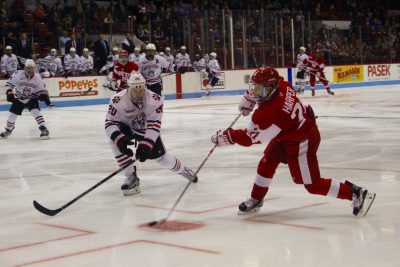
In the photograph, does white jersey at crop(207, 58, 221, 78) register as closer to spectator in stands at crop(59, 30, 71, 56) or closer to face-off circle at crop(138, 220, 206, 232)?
spectator in stands at crop(59, 30, 71, 56)

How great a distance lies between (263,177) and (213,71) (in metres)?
16.0

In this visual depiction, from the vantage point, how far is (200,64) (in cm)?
2070

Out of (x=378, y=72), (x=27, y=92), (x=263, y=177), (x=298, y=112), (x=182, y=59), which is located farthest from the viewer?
(x=378, y=72)

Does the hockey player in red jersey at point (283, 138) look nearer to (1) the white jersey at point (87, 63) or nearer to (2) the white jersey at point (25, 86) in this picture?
(2) the white jersey at point (25, 86)

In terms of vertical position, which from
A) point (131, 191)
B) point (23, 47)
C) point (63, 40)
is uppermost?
point (63, 40)

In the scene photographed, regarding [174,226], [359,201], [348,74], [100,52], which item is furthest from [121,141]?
[348,74]

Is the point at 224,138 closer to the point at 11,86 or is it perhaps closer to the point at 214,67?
the point at 11,86

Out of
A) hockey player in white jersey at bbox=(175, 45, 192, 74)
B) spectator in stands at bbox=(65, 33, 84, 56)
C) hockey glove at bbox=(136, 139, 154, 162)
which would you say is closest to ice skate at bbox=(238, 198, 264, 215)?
hockey glove at bbox=(136, 139, 154, 162)

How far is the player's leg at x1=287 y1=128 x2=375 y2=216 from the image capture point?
14.8ft

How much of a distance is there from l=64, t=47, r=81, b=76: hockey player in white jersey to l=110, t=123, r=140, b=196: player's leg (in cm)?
1307

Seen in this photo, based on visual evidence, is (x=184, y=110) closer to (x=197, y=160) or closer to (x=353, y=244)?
(x=197, y=160)

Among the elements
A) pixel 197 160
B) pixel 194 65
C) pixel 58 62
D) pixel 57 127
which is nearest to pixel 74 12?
pixel 58 62

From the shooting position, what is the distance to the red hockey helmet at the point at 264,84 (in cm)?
436

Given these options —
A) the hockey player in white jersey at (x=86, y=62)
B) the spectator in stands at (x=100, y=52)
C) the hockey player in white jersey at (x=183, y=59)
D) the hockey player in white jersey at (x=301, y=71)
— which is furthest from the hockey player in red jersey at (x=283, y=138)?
the hockey player in white jersey at (x=183, y=59)
